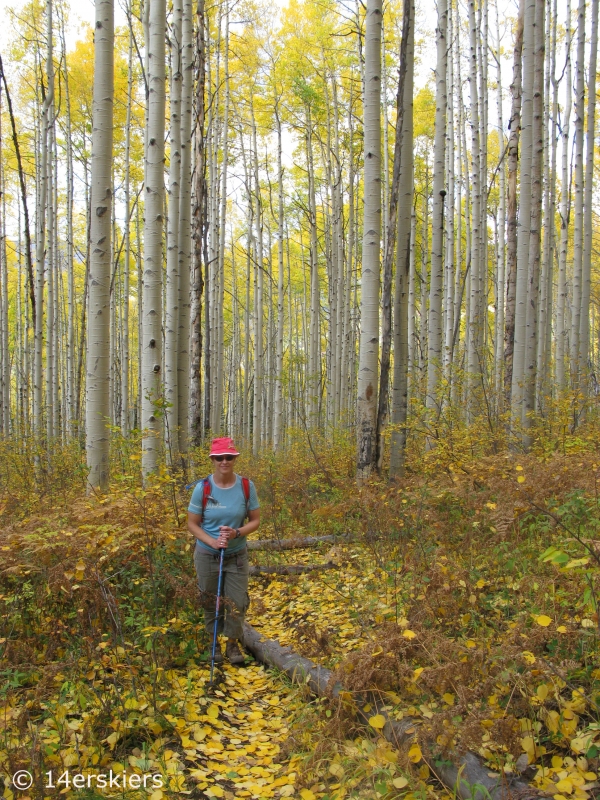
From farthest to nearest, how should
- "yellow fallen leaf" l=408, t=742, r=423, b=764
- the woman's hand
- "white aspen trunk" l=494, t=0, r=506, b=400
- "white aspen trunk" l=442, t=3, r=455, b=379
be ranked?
"white aspen trunk" l=494, t=0, r=506, b=400, "white aspen trunk" l=442, t=3, r=455, b=379, the woman's hand, "yellow fallen leaf" l=408, t=742, r=423, b=764

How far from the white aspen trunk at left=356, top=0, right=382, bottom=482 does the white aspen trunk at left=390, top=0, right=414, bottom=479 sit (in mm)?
523

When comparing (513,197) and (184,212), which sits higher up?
(513,197)

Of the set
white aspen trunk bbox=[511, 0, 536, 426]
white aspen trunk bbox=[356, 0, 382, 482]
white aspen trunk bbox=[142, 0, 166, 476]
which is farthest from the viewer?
white aspen trunk bbox=[511, 0, 536, 426]

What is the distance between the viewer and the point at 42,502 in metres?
6.60

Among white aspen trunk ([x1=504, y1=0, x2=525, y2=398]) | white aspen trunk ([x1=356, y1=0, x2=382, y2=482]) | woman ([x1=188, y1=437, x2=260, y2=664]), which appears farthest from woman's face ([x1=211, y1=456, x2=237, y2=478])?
white aspen trunk ([x1=504, y1=0, x2=525, y2=398])

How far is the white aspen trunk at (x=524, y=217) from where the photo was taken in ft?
27.0

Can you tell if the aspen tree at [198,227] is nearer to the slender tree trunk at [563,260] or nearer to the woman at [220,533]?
the woman at [220,533]

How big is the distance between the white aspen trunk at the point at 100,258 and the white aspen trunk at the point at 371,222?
120 inches

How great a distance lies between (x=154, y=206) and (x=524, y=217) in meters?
5.49

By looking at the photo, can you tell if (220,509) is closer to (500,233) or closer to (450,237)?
(450,237)

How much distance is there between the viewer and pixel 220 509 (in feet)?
13.4

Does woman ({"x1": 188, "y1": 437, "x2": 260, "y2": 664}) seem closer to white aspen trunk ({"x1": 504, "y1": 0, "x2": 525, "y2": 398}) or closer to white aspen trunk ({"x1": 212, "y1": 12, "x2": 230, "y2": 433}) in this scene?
white aspen trunk ({"x1": 504, "y1": 0, "x2": 525, "y2": 398})

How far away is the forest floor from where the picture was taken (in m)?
2.48

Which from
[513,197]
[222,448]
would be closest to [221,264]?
[513,197]
